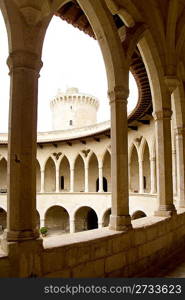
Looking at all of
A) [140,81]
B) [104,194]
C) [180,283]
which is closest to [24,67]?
[180,283]

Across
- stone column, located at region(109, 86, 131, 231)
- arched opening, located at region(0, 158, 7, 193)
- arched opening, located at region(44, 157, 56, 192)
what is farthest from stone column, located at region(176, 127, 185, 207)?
arched opening, located at region(0, 158, 7, 193)

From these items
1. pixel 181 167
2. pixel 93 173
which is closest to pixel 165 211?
pixel 181 167

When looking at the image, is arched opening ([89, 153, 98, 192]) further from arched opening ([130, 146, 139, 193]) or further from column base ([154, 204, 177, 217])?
column base ([154, 204, 177, 217])

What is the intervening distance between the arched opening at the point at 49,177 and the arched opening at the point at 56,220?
1786 mm

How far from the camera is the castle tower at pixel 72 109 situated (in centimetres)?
3816

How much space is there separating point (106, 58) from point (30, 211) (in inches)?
121

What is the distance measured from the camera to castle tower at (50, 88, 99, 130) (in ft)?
125

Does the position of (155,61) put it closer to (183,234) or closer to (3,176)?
(183,234)

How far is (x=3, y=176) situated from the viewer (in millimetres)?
26547

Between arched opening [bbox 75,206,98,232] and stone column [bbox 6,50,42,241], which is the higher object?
stone column [bbox 6,50,42,241]

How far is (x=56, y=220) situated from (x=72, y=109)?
655 inches

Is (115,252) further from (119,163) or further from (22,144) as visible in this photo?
(22,144)

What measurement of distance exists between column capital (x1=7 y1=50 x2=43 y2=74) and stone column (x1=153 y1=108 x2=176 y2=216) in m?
3.83

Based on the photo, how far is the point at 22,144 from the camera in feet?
11.3
